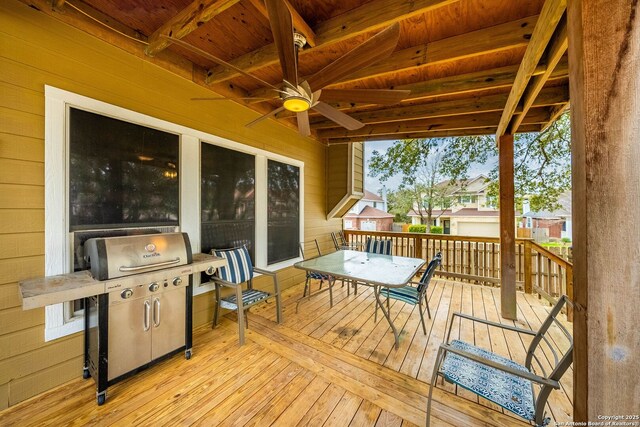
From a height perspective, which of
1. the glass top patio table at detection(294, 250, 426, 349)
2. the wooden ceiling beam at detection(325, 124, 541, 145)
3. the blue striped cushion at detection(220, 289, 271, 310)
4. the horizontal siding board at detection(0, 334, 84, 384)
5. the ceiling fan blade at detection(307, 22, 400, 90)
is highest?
the wooden ceiling beam at detection(325, 124, 541, 145)

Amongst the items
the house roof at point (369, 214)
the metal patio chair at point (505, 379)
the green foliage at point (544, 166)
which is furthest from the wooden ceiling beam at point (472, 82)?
the house roof at point (369, 214)

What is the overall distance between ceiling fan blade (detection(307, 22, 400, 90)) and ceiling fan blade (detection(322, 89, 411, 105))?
17 cm

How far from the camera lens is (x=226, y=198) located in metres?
3.14

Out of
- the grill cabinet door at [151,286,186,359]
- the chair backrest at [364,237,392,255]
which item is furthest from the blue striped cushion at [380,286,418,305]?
the grill cabinet door at [151,286,186,359]

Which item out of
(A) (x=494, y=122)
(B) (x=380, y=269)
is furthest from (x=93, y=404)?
(A) (x=494, y=122)

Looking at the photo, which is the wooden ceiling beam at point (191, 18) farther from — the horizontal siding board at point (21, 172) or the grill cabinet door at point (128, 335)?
the grill cabinet door at point (128, 335)

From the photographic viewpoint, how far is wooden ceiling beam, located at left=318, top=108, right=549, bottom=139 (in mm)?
3305

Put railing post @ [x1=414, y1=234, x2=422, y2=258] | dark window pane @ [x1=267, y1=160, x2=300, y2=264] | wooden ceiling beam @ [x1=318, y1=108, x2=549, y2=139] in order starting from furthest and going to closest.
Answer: railing post @ [x1=414, y1=234, x2=422, y2=258]
dark window pane @ [x1=267, y1=160, x2=300, y2=264]
wooden ceiling beam @ [x1=318, y1=108, x2=549, y2=139]

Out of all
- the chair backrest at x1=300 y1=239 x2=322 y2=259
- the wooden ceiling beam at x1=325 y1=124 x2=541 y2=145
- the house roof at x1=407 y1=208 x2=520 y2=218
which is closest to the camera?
the wooden ceiling beam at x1=325 y1=124 x2=541 y2=145

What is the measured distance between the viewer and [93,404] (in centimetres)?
174

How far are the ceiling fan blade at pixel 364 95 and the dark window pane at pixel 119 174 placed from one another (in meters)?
1.85

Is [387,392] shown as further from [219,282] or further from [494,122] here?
[494,122]

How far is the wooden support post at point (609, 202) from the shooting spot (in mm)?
754

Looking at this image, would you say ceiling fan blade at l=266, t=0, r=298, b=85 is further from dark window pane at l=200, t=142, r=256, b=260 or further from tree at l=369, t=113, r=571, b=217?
tree at l=369, t=113, r=571, b=217
